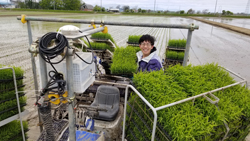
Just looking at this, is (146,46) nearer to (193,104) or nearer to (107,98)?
(107,98)

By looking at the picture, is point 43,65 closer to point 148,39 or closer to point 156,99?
point 156,99

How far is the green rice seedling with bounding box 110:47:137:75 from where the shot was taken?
399 centimetres

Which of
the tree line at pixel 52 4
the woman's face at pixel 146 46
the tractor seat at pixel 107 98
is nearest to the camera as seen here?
the tractor seat at pixel 107 98

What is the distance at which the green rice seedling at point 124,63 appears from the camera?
13.1 feet

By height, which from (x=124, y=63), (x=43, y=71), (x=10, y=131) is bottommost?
(x=10, y=131)

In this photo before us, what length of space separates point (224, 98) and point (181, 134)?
881 millimetres

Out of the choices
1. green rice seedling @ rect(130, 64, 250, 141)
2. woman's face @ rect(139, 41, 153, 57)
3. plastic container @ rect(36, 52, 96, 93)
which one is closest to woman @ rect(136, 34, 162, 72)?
woman's face @ rect(139, 41, 153, 57)

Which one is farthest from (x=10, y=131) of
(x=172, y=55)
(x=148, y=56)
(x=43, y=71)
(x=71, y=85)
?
(x=172, y=55)

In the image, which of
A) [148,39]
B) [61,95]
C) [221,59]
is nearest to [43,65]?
[61,95]

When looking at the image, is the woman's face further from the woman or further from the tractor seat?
the tractor seat

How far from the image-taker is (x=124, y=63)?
4.12 metres

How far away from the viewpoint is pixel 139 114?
1.83 metres

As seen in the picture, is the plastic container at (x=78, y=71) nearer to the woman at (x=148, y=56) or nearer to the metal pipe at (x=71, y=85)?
the metal pipe at (x=71, y=85)

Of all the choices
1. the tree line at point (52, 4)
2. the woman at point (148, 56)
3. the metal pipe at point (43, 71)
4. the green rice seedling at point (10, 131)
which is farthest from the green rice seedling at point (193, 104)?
the tree line at point (52, 4)
